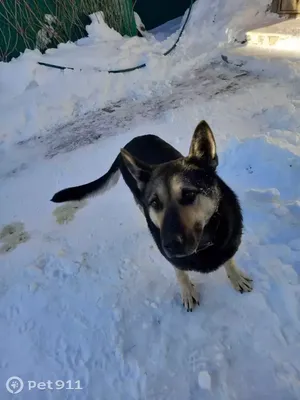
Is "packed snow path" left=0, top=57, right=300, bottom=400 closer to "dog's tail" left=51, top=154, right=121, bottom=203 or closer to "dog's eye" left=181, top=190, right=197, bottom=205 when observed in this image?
"dog's tail" left=51, top=154, right=121, bottom=203

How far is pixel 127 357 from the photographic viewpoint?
1.95m

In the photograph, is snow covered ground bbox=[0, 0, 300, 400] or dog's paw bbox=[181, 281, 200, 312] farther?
dog's paw bbox=[181, 281, 200, 312]

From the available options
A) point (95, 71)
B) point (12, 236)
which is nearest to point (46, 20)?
point (95, 71)

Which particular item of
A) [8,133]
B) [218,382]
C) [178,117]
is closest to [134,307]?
[218,382]

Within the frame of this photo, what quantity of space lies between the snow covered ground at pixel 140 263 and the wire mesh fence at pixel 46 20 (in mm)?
1384

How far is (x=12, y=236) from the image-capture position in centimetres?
305

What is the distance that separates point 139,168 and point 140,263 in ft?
2.72

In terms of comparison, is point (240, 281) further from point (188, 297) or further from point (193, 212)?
point (193, 212)

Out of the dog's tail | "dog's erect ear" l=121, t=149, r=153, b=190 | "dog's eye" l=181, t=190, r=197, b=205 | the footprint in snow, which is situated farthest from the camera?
the footprint in snow

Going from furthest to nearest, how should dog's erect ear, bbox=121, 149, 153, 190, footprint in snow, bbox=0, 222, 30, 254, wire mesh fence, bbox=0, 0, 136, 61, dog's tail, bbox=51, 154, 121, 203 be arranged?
wire mesh fence, bbox=0, 0, 136, 61
footprint in snow, bbox=0, 222, 30, 254
dog's tail, bbox=51, 154, 121, 203
dog's erect ear, bbox=121, 149, 153, 190

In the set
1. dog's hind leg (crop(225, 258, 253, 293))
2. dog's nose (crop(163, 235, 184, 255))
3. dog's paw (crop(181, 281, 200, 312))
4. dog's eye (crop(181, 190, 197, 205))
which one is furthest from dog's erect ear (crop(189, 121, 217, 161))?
dog's paw (crop(181, 281, 200, 312))

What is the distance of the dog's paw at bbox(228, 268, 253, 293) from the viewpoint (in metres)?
2.12

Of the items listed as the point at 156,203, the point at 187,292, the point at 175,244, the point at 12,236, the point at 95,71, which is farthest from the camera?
the point at 95,71

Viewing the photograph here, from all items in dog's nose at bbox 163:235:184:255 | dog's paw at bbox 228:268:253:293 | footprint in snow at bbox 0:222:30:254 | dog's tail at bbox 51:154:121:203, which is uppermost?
dog's nose at bbox 163:235:184:255
